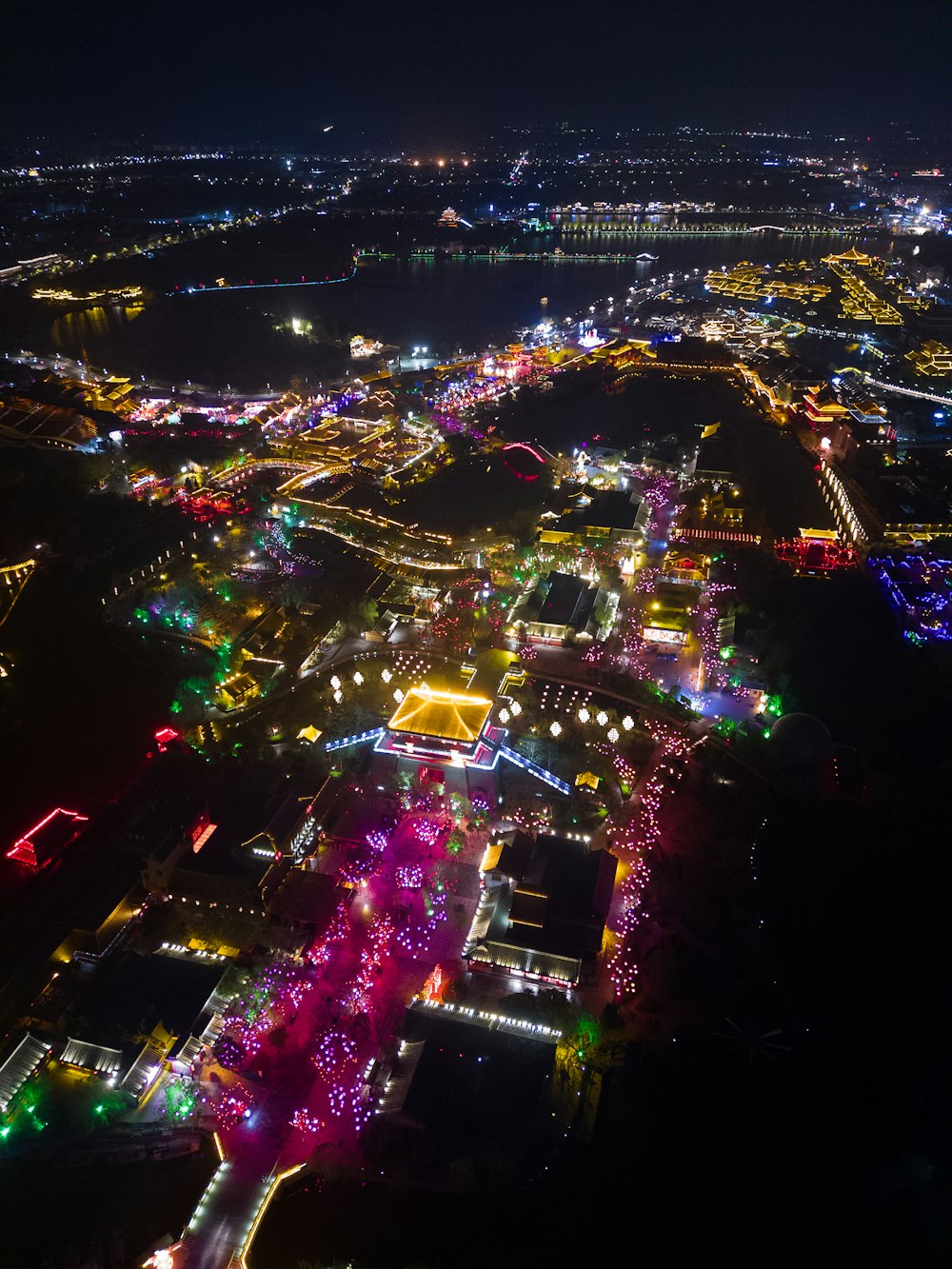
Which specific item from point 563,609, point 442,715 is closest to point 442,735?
point 442,715

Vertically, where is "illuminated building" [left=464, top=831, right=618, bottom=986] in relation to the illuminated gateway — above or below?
below

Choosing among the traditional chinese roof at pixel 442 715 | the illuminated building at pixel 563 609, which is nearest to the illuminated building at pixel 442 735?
the traditional chinese roof at pixel 442 715

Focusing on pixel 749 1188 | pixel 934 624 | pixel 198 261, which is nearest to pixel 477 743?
pixel 749 1188

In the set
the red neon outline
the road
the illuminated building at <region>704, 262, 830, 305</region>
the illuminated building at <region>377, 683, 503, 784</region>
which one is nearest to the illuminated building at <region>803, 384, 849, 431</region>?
the illuminated building at <region>704, 262, 830, 305</region>

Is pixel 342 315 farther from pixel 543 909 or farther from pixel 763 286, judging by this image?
pixel 543 909

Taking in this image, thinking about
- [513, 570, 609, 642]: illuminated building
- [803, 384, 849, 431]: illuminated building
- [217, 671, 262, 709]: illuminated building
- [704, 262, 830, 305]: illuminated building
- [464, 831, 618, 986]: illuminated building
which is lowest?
[464, 831, 618, 986]: illuminated building

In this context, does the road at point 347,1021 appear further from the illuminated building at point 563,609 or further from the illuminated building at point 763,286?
the illuminated building at point 763,286

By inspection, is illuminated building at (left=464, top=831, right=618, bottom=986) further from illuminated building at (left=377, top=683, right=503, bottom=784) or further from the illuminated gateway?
illuminated building at (left=377, top=683, right=503, bottom=784)

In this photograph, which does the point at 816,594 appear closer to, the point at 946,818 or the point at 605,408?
the point at 946,818

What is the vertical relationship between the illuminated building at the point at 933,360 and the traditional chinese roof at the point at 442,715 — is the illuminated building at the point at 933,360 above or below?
above
